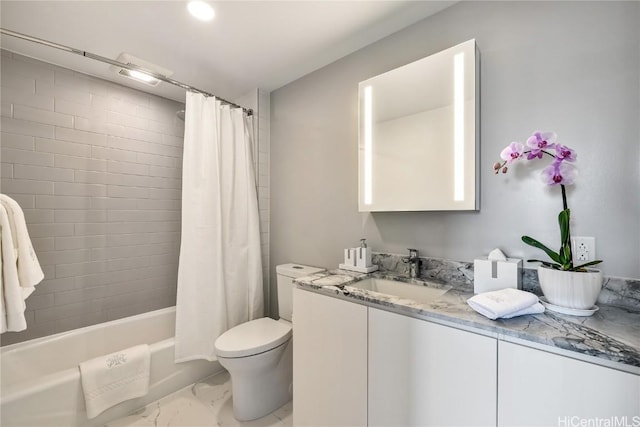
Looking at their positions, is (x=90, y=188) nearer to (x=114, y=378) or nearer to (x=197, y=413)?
(x=114, y=378)

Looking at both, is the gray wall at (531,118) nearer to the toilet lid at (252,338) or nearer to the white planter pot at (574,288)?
the white planter pot at (574,288)

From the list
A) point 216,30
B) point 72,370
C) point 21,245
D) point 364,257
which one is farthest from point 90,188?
point 364,257

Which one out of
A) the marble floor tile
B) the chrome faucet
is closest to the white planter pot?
the chrome faucet

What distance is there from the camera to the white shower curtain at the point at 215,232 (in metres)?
1.89

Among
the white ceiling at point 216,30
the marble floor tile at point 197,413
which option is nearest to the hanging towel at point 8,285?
the marble floor tile at point 197,413

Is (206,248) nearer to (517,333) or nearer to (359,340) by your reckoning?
(359,340)

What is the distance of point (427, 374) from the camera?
1.00 m

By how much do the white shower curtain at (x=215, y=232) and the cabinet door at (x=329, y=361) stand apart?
0.83 metres

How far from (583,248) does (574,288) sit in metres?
0.26

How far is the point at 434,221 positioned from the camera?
4.84ft

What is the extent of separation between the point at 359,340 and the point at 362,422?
362 mm

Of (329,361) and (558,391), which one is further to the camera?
(329,361)

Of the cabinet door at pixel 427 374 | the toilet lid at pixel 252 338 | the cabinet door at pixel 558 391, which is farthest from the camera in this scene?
the toilet lid at pixel 252 338

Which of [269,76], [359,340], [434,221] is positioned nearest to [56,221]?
[269,76]
